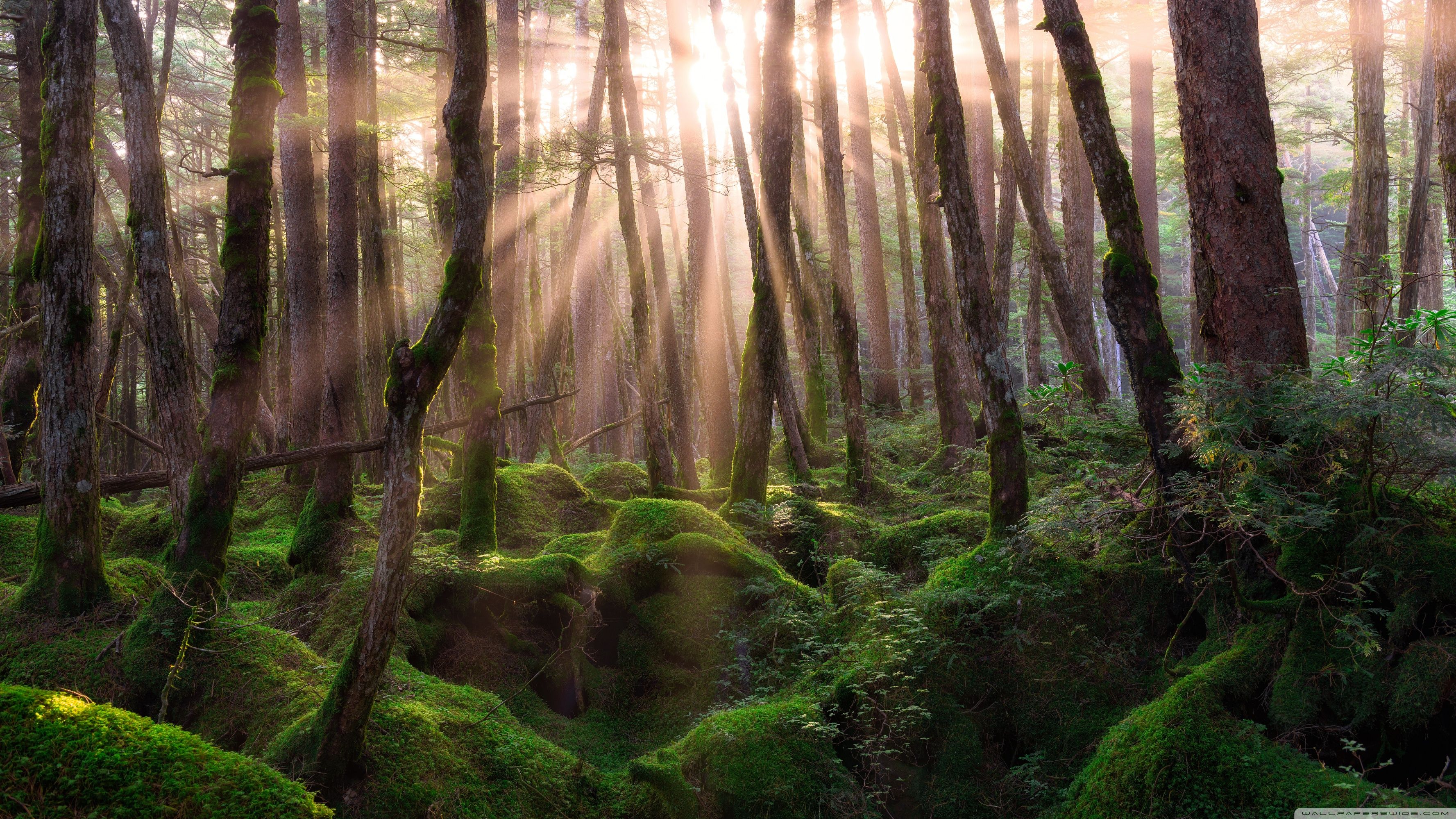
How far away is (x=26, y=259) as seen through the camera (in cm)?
857

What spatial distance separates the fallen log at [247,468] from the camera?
5.77 m

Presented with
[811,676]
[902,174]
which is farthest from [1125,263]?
[902,174]

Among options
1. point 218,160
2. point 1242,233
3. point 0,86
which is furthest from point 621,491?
point 218,160

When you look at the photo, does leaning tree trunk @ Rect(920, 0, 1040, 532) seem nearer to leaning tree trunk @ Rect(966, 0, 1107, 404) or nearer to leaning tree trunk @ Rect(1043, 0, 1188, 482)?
leaning tree trunk @ Rect(1043, 0, 1188, 482)

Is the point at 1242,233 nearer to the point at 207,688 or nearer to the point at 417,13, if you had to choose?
the point at 207,688

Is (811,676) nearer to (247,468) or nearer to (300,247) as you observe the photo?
(247,468)

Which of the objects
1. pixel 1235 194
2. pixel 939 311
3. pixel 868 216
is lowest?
pixel 939 311

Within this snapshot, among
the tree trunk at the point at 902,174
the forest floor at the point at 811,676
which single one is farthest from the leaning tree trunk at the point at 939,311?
the tree trunk at the point at 902,174

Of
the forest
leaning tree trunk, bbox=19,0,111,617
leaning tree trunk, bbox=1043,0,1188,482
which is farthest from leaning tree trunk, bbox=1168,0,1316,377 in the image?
leaning tree trunk, bbox=19,0,111,617

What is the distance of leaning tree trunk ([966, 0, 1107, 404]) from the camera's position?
1056 centimetres

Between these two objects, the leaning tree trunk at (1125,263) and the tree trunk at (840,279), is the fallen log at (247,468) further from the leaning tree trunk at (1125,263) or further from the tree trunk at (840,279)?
the leaning tree trunk at (1125,263)

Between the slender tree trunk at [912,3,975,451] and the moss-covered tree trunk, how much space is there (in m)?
7.74

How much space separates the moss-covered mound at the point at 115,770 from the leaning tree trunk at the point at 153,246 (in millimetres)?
3322

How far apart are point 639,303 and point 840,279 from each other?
122 inches
